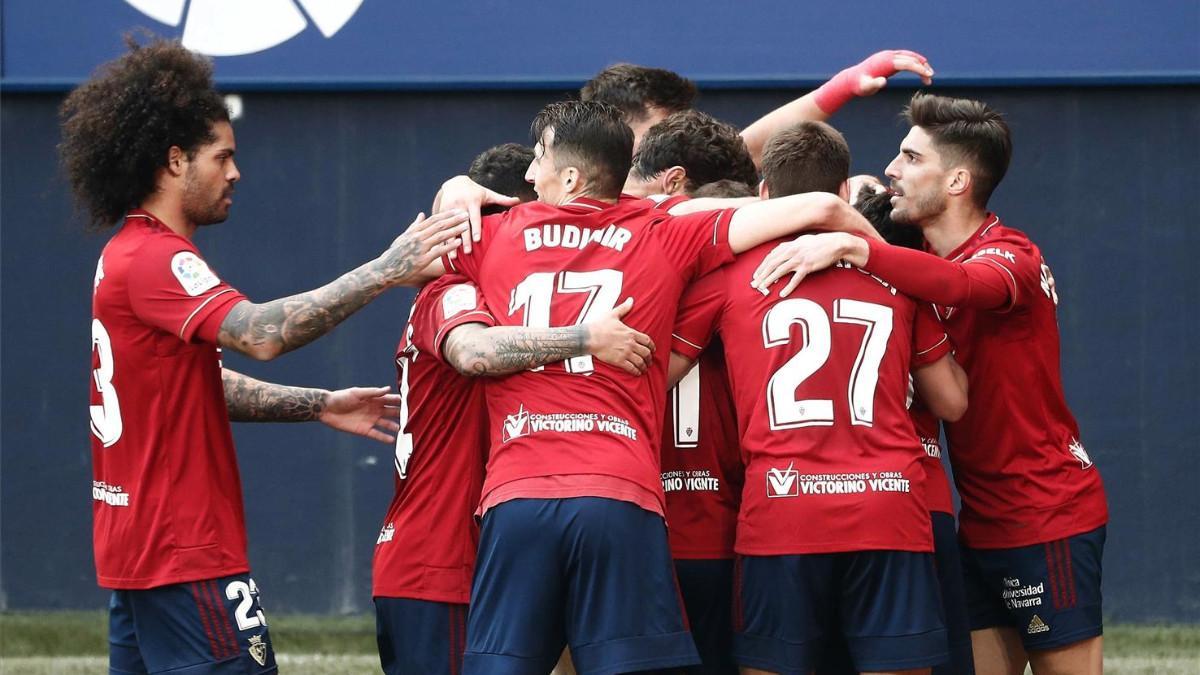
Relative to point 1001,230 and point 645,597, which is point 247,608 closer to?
point 645,597

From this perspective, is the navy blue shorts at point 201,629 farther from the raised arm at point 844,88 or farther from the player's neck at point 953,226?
the player's neck at point 953,226

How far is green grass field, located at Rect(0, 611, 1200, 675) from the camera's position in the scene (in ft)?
23.4

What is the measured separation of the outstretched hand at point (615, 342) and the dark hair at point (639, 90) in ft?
7.85

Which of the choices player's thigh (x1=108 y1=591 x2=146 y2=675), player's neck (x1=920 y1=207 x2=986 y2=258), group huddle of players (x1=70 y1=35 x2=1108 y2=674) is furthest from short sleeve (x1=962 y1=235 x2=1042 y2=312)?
player's thigh (x1=108 y1=591 x2=146 y2=675)

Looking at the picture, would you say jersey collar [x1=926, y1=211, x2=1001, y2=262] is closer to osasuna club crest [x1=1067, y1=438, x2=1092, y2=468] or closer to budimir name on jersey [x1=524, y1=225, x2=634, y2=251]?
osasuna club crest [x1=1067, y1=438, x2=1092, y2=468]

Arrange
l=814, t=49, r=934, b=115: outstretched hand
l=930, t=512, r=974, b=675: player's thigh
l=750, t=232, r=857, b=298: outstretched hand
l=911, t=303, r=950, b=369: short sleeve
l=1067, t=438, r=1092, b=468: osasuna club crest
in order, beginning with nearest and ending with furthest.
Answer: l=750, t=232, r=857, b=298: outstretched hand, l=911, t=303, r=950, b=369: short sleeve, l=930, t=512, r=974, b=675: player's thigh, l=1067, t=438, r=1092, b=468: osasuna club crest, l=814, t=49, r=934, b=115: outstretched hand

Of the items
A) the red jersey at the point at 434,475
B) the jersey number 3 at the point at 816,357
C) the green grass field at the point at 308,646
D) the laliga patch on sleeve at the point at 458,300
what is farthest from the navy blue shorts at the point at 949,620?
the green grass field at the point at 308,646

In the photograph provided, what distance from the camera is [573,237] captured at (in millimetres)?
4254

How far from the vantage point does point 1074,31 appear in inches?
311

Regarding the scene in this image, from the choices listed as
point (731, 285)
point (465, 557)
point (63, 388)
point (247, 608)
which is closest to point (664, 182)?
point (731, 285)

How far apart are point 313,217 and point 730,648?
14.4 feet

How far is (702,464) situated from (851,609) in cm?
70

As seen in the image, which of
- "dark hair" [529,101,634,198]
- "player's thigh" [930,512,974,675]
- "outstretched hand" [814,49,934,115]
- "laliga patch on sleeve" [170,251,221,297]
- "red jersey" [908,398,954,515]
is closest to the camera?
"laliga patch on sleeve" [170,251,221,297]

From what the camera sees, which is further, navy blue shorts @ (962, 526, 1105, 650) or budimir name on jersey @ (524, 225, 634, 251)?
navy blue shorts @ (962, 526, 1105, 650)
